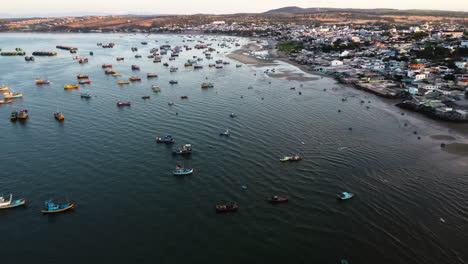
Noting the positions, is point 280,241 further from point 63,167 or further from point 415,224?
point 63,167

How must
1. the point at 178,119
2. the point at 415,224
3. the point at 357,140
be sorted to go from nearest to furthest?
the point at 415,224, the point at 357,140, the point at 178,119

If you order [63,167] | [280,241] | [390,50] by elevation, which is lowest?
[280,241]

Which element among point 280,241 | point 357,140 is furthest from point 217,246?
point 357,140

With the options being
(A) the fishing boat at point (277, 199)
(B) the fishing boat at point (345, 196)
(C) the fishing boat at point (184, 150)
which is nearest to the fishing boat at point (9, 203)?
(C) the fishing boat at point (184, 150)

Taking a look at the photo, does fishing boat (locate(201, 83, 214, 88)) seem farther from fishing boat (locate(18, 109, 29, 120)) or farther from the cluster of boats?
the cluster of boats

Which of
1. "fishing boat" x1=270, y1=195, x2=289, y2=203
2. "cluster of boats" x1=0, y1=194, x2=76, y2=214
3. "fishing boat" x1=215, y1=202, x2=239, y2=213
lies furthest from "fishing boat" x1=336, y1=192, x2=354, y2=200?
"cluster of boats" x1=0, y1=194, x2=76, y2=214

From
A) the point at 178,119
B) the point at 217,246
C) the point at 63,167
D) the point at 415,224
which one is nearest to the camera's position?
the point at 217,246

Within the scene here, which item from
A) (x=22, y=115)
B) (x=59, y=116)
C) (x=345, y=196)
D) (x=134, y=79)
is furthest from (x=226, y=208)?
(x=134, y=79)

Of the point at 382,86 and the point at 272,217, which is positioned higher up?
the point at 382,86

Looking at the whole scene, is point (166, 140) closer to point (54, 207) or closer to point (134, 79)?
point (54, 207)
